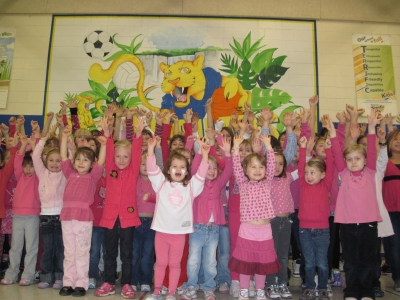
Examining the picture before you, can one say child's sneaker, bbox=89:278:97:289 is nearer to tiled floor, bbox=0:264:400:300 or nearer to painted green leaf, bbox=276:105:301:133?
tiled floor, bbox=0:264:400:300

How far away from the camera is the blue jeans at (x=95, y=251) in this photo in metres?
3.86

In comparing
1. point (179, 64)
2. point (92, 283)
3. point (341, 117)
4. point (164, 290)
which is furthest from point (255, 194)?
point (179, 64)

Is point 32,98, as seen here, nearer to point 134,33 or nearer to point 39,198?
point 134,33

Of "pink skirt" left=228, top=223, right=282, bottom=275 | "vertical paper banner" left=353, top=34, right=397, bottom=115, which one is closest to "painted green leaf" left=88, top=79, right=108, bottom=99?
"pink skirt" left=228, top=223, right=282, bottom=275

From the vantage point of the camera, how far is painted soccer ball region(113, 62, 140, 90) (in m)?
6.61

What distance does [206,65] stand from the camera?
6605 millimetres

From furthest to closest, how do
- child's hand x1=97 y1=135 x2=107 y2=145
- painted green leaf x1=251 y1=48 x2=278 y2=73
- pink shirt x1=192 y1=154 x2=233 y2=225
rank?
painted green leaf x1=251 y1=48 x2=278 y2=73 < child's hand x1=97 y1=135 x2=107 y2=145 < pink shirt x1=192 y1=154 x2=233 y2=225

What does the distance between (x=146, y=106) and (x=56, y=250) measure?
3.24 m

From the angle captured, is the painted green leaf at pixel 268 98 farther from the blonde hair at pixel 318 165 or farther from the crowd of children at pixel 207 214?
the blonde hair at pixel 318 165

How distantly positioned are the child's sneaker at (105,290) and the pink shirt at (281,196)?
1656mm

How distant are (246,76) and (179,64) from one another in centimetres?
115

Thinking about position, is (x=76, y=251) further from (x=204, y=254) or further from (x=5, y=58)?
(x=5, y=58)

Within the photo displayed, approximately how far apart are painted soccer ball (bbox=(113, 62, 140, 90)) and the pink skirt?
13.1 ft

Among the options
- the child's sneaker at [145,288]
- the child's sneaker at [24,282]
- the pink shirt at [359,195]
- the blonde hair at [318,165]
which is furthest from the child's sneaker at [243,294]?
the child's sneaker at [24,282]
